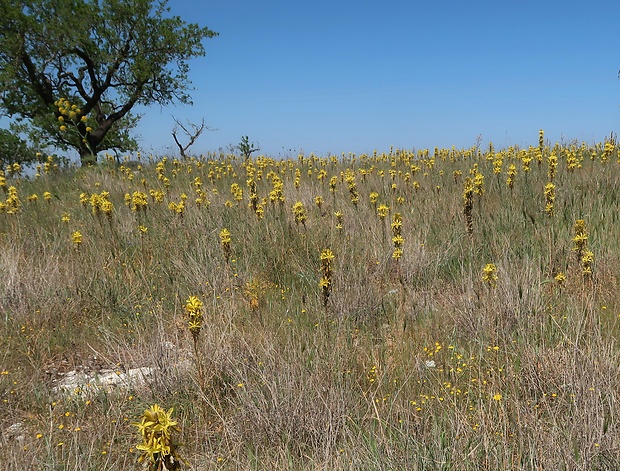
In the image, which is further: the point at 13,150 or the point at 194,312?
the point at 13,150

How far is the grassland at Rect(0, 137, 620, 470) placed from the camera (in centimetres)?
200

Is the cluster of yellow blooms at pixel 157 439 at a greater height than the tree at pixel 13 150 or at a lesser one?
lesser

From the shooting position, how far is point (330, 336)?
2.96 meters

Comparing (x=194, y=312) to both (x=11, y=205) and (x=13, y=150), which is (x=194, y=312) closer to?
(x=11, y=205)

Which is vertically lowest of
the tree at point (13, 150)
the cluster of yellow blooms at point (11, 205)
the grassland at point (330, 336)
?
the grassland at point (330, 336)

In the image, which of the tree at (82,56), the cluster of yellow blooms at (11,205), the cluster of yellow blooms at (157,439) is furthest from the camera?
the tree at (82,56)

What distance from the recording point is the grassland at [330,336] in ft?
6.56

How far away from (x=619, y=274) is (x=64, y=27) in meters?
18.8

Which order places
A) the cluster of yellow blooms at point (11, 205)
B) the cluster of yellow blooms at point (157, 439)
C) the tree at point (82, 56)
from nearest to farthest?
the cluster of yellow blooms at point (157, 439)
the cluster of yellow blooms at point (11, 205)
the tree at point (82, 56)

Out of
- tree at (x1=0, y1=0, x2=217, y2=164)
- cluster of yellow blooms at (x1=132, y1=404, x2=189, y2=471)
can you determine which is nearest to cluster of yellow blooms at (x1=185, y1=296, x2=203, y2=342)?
cluster of yellow blooms at (x1=132, y1=404, x2=189, y2=471)

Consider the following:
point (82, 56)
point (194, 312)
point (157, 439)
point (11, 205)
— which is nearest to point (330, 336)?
point (194, 312)

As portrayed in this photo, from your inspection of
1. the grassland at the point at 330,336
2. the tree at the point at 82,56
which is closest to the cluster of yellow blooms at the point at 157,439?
the grassland at the point at 330,336

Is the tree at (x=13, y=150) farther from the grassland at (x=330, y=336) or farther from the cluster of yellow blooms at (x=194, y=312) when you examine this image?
the cluster of yellow blooms at (x=194, y=312)

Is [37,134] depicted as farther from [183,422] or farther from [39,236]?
[183,422]
